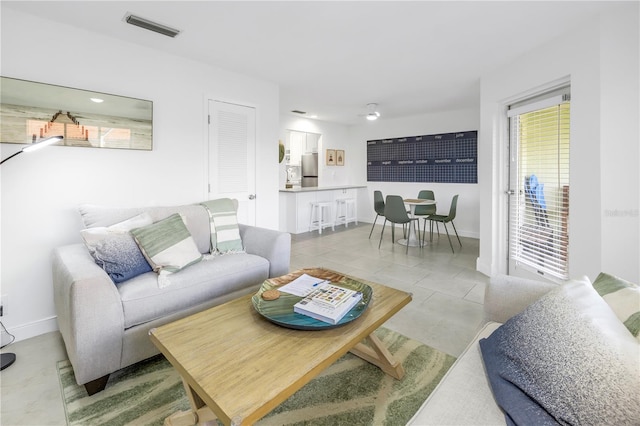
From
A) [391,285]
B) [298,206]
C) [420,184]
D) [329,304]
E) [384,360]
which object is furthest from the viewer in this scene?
[420,184]

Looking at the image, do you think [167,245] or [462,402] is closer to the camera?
[462,402]

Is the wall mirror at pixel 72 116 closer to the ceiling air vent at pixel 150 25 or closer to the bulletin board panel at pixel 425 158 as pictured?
the ceiling air vent at pixel 150 25

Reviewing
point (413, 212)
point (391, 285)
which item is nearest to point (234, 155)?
point (391, 285)

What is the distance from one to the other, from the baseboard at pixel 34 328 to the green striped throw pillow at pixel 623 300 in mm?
3449

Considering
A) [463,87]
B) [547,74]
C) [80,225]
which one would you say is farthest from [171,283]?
[463,87]

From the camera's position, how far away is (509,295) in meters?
1.49

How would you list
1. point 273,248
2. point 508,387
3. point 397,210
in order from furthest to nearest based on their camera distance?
point 397,210 < point 273,248 < point 508,387

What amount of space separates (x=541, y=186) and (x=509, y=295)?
2083mm

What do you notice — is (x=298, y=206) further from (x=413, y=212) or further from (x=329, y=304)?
(x=329, y=304)

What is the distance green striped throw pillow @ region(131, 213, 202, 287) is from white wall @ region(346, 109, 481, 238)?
5.25 m

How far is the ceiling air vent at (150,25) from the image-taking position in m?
2.39

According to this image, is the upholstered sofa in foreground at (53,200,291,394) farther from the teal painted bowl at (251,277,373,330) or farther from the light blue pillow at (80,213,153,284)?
the teal painted bowl at (251,277,373,330)

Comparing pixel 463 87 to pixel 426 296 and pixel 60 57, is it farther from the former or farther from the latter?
pixel 60 57

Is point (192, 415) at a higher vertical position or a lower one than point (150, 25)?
lower
